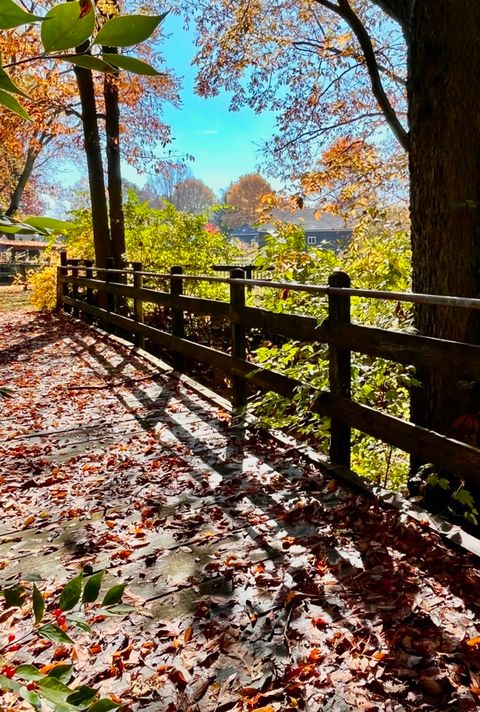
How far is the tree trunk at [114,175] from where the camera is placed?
1127cm

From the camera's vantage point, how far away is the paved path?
1.83 m

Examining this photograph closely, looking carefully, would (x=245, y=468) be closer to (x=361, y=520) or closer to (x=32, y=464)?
(x=361, y=520)

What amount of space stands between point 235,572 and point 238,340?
96.5 inches

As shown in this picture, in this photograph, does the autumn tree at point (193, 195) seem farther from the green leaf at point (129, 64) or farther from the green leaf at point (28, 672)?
the green leaf at point (28, 672)

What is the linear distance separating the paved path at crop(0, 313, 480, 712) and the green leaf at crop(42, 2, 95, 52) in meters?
1.14

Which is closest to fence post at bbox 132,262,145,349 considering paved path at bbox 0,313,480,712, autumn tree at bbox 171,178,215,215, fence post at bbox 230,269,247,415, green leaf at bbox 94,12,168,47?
fence post at bbox 230,269,247,415

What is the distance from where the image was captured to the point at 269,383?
4.11m

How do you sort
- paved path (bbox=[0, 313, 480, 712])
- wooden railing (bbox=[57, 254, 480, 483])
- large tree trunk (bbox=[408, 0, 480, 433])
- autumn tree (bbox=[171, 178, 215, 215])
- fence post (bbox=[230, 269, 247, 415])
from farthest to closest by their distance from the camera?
autumn tree (bbox=[171, 178, 215, 215]) → fence post (bbox=[230, 269, 247, 415]) → large tree trunk (bbox=[408, 0, 480, 433]) → wooden railing (bbox=[57, 254, 480, 483]) → paved path (bbox=[0, 313, 480, 712])

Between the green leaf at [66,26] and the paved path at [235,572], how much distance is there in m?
1.14

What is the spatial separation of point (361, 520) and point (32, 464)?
2.28m

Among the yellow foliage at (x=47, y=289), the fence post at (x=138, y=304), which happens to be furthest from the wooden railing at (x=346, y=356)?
the yellow foliage at (x=47, y=289)

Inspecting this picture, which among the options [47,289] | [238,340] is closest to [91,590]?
[238,340]

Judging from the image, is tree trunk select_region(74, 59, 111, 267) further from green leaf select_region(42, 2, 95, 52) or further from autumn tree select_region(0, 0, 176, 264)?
green leaf select_region(42, 2, 95, 52)

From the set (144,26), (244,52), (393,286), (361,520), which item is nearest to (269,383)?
(393,286)
